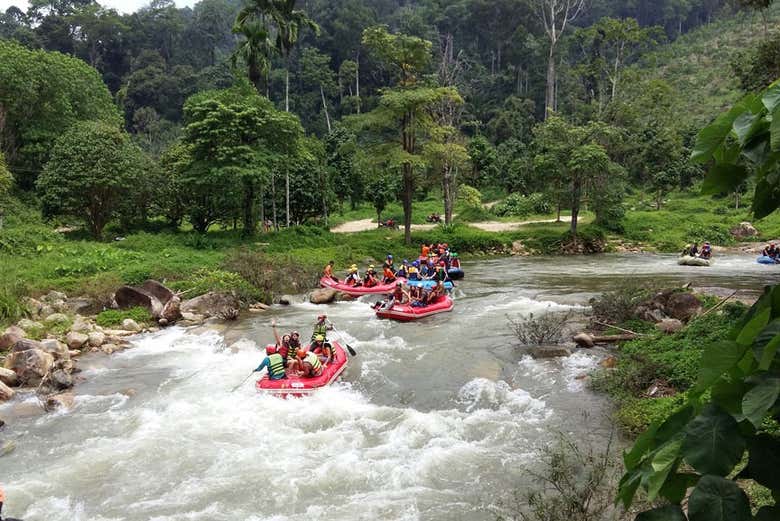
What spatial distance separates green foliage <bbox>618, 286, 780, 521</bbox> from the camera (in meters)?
1.27

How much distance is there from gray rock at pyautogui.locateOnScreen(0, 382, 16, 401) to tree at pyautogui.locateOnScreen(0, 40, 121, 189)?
20.5 metres

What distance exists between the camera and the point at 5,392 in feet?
35.1

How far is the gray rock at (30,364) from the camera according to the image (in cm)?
1151

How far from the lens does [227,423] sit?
376 inches

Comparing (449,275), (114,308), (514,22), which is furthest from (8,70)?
(514,22)

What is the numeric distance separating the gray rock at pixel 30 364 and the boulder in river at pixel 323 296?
8.23 metres

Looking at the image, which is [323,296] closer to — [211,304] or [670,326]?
[211,304]

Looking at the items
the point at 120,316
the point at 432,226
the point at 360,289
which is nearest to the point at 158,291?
the point at 120,316

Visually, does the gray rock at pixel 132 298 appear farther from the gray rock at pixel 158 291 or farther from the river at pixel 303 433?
the river at pixel 303 433

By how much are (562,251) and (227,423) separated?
2340 centimetres

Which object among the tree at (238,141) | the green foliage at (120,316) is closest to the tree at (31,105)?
the tree at (238,141)

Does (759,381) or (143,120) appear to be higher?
(143,120)

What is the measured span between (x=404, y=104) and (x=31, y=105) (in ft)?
59.0

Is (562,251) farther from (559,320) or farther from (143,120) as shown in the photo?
(143,120)
